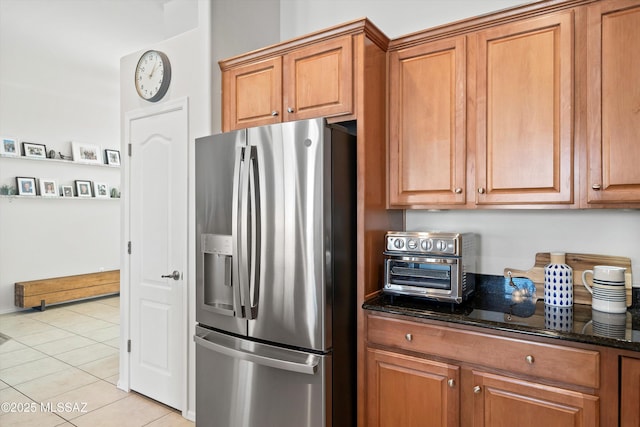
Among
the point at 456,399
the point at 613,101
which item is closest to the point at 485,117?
the point at 613,101

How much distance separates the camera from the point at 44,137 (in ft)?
18.7

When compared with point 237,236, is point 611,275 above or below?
below

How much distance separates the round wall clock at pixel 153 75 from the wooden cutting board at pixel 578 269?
8.38 feet

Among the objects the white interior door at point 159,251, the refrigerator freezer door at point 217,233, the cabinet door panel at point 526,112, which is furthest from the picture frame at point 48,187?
the cabinet door panel at point 526,112

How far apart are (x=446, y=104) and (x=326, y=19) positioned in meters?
1.29

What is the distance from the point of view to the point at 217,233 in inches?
86.2

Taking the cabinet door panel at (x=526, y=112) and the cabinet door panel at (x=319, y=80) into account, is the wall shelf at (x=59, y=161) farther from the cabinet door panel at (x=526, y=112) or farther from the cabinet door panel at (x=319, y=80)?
the cabinet door panel at (x=526, y=112)

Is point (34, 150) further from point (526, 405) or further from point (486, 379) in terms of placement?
point (526, 405)

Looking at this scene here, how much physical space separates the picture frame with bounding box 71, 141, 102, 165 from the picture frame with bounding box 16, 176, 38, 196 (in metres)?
0.68

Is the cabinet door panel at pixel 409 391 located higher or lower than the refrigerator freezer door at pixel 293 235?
lower

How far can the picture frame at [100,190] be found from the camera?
6.36 metres

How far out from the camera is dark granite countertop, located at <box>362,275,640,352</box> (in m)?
1.51

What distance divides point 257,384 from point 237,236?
76cm

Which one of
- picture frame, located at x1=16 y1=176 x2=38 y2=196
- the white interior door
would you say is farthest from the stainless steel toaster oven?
picture frame, located at x1=16 y1=176 x2=38 y2=196
